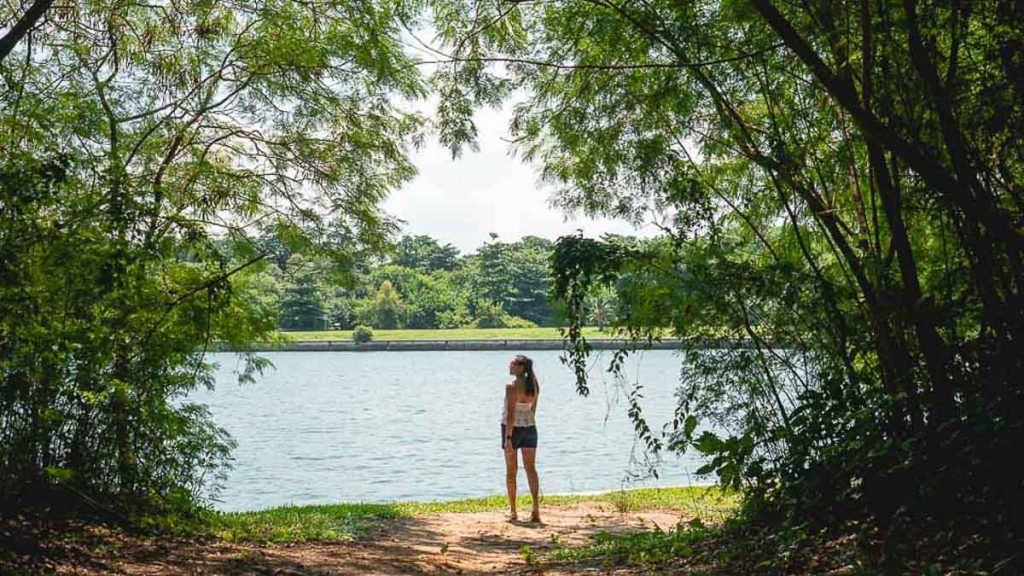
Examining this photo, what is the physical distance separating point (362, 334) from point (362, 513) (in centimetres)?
5793

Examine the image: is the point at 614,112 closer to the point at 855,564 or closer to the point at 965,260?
the point at 965,260

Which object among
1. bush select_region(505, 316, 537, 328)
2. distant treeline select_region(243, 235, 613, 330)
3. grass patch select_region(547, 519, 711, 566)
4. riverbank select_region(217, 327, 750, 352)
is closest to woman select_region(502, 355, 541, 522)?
grass patch select_region(547, 519, 711, 566)

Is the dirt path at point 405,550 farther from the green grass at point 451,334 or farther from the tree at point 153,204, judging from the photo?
the green grass at point 451,334

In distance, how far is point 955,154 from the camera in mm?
4512

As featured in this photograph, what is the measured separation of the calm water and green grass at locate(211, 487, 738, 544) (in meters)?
0.45

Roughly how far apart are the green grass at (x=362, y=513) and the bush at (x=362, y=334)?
5565 centimetres

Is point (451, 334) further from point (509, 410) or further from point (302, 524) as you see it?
point (302, 524)

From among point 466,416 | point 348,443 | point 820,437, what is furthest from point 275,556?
point 466,416

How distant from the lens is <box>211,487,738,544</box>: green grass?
7.91 metres

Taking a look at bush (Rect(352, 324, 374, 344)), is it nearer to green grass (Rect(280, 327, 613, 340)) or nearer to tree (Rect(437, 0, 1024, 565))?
green grass (Rect(280, 327, 613, 340))

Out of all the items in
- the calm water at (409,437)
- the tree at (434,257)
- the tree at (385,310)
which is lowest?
the calm water at (409,437)

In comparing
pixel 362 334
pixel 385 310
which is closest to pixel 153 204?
pixel 362 334

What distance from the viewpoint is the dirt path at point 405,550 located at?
5977mm

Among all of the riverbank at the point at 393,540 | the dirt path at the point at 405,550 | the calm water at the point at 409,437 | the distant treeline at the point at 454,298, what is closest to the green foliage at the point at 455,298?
the distant treeline at the point at 454,298
